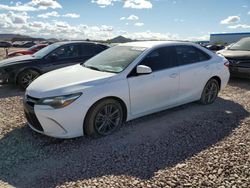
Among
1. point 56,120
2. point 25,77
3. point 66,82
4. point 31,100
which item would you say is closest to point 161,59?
point 66,82

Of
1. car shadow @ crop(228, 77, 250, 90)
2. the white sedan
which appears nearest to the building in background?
car shadow @ crop(228, 77, 250, 90)

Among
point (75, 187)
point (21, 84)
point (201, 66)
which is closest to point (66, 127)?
point (75, 187)

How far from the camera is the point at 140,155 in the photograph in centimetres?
410

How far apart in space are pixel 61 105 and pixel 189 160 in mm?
2035

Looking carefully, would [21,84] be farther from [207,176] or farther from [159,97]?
[207,176]

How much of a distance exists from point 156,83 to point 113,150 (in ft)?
5.39

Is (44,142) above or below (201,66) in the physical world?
below

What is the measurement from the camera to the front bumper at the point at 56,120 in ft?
13.9

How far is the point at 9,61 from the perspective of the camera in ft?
27.8

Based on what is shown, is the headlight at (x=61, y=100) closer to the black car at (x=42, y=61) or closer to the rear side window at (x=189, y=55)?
the rear side window at (x=189, y=55)

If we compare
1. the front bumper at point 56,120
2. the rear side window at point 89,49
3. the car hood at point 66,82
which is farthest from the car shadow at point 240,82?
the front bumper at point 56,120

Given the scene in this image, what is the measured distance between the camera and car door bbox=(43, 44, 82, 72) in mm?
8690

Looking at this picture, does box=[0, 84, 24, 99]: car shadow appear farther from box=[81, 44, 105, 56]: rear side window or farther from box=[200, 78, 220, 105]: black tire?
box=[200, 78, 220, 105]: black tire

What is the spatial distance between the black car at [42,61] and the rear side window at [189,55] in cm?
415
